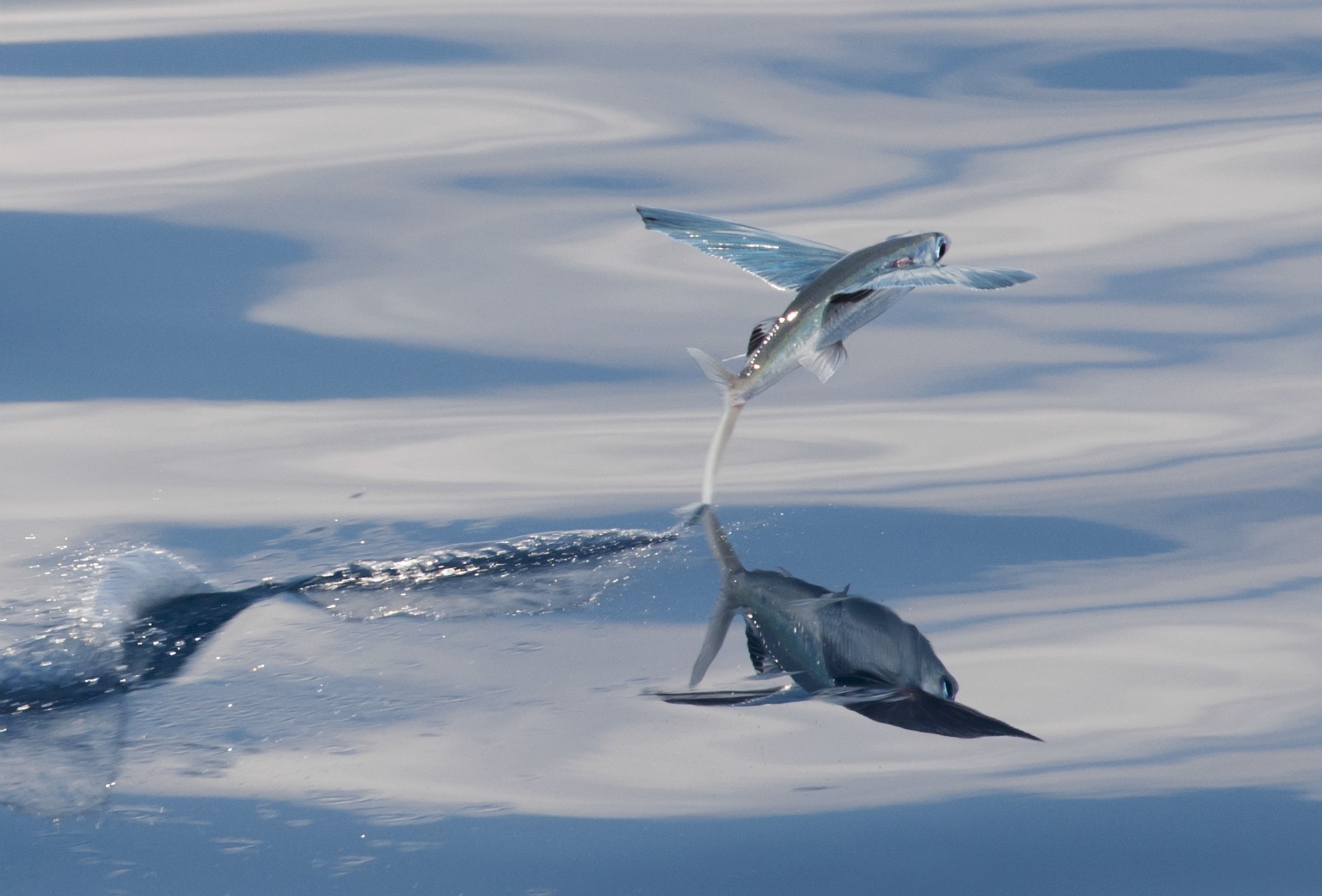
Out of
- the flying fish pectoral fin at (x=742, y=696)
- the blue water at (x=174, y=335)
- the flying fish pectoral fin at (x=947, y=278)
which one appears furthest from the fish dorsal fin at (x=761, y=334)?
the blue water at (x=174, y=335)

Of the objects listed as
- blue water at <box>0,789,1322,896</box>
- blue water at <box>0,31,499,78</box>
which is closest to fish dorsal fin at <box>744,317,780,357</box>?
blue water at <box>0,789,1322,896</box>

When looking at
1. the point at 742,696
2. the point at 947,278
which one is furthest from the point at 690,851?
the point at 947,278

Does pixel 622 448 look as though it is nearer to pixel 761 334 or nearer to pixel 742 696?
pixel 761 334

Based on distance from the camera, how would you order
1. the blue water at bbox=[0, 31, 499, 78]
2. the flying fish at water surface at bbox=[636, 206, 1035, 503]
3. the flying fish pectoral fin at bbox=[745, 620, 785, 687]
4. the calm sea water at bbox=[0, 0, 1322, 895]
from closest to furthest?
the calm sea water at bbox=[0, 0, 1322, 895]
the flying fish pectoral fin at bbox=[745, 620, 785, 687]
the flying fish at water surface at bbox=[636, 206, 1035, 503]
the blue water at bbox=[0, 31, 499, 78]

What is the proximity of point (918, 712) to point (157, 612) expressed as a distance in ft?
3.64

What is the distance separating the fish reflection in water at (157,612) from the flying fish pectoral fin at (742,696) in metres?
0.33

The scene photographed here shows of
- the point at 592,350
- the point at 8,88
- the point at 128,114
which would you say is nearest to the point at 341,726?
the point at 592,350

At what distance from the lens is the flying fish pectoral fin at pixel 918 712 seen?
76.7 inches

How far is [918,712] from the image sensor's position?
1.99 meters

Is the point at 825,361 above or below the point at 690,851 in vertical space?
above

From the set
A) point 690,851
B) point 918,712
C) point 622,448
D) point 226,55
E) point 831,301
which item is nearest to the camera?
point 690,851

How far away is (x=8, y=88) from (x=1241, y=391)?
3468 mm

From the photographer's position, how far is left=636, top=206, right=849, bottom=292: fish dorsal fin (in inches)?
95.1

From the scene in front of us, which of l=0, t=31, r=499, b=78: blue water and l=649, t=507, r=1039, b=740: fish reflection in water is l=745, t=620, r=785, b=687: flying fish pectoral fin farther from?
l=0, t=31, r=499, b=78: blue water
